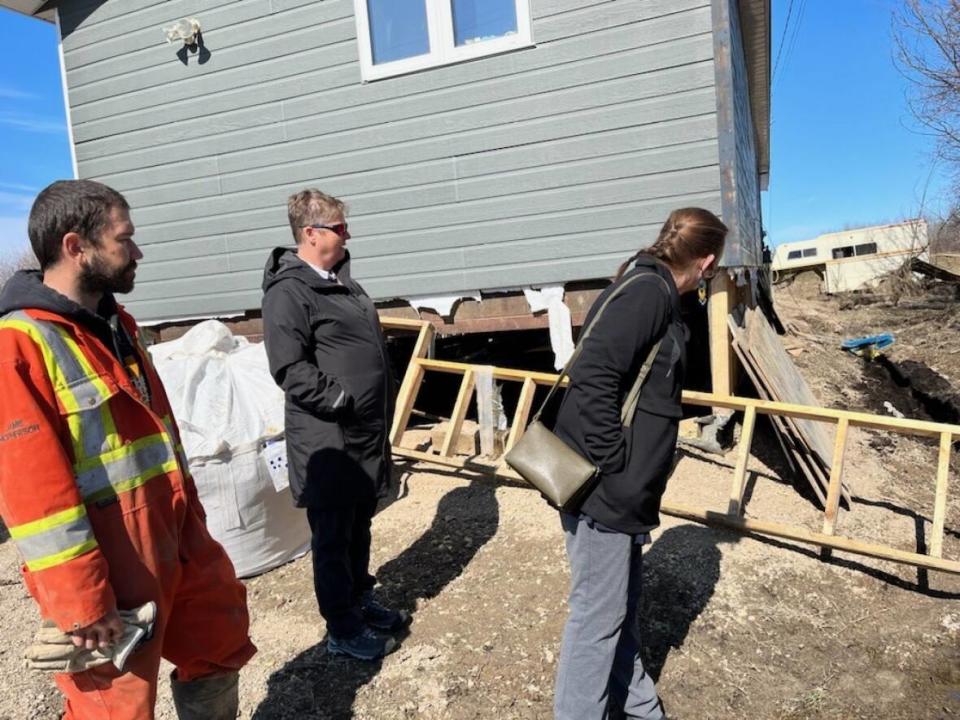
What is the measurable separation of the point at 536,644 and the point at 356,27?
16.0 feet

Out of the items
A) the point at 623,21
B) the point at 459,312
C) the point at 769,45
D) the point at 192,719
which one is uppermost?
the point at 769,45

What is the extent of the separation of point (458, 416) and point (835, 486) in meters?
2.52

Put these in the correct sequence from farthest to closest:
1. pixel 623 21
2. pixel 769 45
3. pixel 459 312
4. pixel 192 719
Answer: pixel 769 45
pixel 459 312
pixel 623 21
pixel 192 719

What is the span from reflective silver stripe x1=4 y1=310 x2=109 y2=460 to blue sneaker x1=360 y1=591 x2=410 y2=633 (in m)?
1.74

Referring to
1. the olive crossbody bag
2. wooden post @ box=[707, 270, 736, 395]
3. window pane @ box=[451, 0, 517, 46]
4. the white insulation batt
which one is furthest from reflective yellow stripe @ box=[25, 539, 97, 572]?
window pane @ box=[451, 0, 517, 46]

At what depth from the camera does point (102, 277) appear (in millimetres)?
1745

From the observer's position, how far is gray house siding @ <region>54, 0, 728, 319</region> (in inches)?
189

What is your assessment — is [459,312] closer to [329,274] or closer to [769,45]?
[329,274]

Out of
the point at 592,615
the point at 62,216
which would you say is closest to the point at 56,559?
the point at 62,216

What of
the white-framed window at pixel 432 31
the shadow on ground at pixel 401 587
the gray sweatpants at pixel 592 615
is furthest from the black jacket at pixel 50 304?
the white-framed window at pixel 432 31

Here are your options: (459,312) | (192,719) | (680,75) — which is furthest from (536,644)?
(680,75)

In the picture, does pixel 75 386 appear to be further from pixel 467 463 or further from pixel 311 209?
pixel 467 463

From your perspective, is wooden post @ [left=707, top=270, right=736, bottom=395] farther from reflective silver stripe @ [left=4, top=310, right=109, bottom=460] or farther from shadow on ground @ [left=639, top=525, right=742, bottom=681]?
reflective silver stripe @ [left=4, top=310, right=109, bottom=460]

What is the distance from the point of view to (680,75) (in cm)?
467
